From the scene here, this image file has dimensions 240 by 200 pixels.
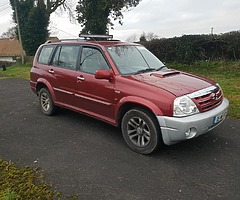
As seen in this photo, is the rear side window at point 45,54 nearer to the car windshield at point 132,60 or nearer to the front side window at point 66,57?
the front side window at point 66,57

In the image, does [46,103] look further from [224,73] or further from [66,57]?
[224,73]

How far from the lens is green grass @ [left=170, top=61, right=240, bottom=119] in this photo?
7246 mm

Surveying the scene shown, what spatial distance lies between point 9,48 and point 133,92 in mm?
53689

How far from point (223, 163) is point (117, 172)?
60.3 inches

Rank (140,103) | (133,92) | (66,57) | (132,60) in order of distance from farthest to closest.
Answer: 1. (66,57)
2. (132,60)
3. (133,92)
4. (140,103)

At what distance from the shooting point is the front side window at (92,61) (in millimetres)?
4188

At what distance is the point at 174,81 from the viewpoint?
12.0 ft

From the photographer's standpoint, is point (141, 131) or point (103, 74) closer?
point (141, 131)

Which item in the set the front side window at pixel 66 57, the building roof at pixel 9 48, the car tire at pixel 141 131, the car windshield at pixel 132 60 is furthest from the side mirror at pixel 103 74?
the building roof at pixel 9 48

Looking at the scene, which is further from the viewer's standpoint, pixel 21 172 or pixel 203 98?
pixel 203 98

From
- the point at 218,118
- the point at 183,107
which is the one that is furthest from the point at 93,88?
the point at 218,118

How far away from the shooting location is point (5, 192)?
8.62 feet

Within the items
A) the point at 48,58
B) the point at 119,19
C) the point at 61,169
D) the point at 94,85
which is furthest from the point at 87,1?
the point at 61,169

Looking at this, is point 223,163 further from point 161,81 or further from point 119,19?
point 119,19
